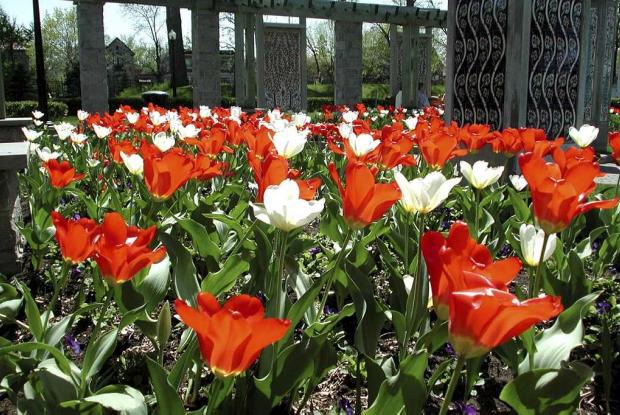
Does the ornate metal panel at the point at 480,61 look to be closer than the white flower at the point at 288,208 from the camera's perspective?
No

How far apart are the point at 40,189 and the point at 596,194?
10.3ft

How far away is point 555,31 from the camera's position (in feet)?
19.3

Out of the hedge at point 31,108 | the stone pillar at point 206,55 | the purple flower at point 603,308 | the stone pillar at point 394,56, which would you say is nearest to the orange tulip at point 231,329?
the purple flower at point 603,308

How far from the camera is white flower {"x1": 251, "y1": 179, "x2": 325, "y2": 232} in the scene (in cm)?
123

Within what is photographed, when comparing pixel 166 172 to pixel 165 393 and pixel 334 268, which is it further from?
pixel 165 393

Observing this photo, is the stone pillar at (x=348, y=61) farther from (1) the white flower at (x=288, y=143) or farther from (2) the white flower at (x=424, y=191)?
(2) the white flower at (x=424, y=191)

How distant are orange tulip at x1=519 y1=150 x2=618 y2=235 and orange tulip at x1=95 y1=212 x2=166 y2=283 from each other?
0.85m

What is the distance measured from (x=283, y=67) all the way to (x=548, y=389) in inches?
679

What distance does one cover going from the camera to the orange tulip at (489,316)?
0.77m

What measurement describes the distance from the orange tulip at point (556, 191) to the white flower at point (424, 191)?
0.60ft

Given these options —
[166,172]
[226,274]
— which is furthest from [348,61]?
[226,274]

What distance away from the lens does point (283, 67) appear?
58.3 feet

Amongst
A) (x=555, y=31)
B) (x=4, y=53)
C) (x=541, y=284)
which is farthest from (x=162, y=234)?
(x=4, y=53)

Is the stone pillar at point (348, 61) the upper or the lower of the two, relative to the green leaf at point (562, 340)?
upper
